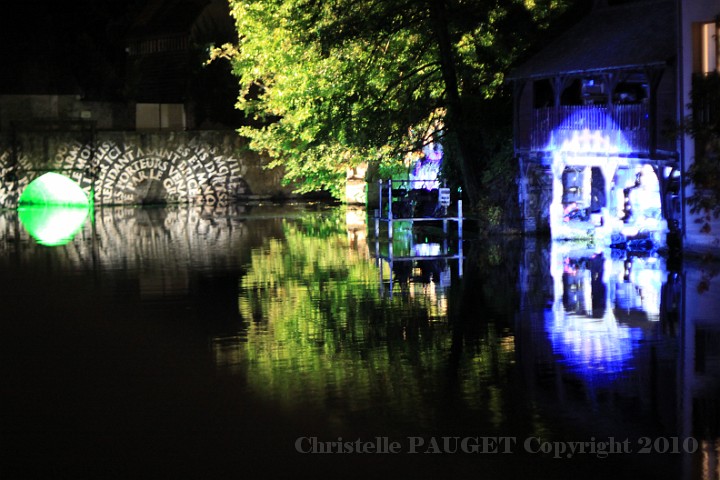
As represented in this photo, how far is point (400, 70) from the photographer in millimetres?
37625

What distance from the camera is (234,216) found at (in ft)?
161

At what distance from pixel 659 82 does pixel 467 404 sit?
1720cm

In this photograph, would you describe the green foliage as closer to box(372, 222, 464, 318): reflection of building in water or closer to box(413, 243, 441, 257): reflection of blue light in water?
box(372, 222, 464, 318): reflection of building in water

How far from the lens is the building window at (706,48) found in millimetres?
25172

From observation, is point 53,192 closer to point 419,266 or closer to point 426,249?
point 426,249

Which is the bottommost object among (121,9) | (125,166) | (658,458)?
(658,458)

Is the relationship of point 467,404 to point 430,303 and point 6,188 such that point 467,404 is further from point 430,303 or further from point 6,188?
point 6,188

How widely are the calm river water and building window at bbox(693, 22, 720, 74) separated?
4293 mm

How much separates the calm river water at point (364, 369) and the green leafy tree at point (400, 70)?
395 inches

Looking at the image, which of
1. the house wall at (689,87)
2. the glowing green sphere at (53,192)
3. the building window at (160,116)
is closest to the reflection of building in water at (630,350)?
the house wall at (689,87)

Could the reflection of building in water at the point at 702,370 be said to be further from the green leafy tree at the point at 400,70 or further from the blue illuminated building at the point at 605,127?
the green leafy tree at the point at 400,70

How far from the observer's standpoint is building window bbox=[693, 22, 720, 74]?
25172 mm

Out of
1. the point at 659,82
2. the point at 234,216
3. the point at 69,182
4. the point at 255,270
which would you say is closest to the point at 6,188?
the point at 69,182

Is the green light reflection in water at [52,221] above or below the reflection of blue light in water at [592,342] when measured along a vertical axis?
above
